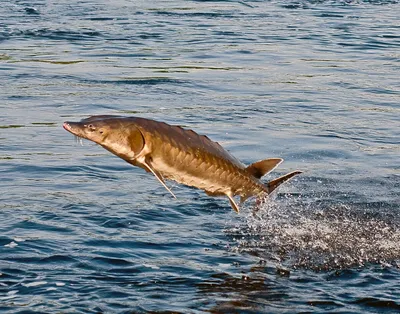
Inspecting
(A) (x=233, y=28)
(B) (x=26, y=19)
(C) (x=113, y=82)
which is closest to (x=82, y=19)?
(B) (x=26, y=19)

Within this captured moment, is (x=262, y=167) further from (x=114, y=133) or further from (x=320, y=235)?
(x=320, y=235)

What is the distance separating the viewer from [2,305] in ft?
22.9

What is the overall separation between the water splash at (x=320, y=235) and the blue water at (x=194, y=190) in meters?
0.02

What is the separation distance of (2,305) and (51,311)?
0.34 m

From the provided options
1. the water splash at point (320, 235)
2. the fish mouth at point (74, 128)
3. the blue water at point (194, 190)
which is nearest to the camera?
the fish mouth at point (74, 128)

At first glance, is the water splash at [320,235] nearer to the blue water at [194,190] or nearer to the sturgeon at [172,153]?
the blue water at [194,190]

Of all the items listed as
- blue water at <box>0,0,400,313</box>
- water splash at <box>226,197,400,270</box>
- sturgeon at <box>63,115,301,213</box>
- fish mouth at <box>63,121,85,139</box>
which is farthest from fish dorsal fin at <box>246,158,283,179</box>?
fish mouth at <box>63,121,85,139</box>

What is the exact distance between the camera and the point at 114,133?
613 centimetres

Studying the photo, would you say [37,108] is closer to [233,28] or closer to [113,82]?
[113,82]

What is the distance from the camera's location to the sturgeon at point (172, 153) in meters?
6.14

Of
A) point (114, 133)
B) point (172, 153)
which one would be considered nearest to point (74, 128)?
point (114, 133)

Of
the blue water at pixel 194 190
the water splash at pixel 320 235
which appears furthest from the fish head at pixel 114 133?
the water splash at pixel 320 235

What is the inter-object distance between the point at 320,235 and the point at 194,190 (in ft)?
5.20

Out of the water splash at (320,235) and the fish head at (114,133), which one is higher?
the fish head at (114,133)
